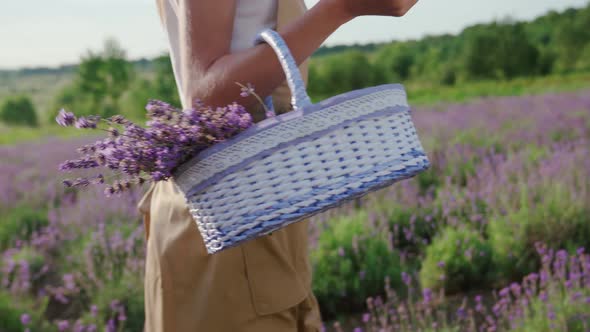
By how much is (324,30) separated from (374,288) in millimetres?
2746

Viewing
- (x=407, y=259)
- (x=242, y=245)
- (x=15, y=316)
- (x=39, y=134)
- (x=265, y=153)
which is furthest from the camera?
(x=39, y=134)

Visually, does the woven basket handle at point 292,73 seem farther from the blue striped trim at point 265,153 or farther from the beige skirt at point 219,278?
the beige skirt at point 219,278

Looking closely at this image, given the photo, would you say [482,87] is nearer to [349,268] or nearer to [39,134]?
[39,134]

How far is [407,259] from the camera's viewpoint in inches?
161

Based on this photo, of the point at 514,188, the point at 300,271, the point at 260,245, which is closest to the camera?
the point at 260,245

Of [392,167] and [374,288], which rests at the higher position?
[392,167]

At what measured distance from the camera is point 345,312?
3.57m

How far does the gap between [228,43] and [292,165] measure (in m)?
0.25

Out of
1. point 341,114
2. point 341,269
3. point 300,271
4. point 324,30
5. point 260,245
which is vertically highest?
point 324,30

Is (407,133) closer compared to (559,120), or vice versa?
(407,133)

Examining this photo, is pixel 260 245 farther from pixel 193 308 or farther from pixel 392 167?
pixel 392 167

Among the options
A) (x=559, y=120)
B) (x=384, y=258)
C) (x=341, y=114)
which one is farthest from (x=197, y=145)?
(x=559, y=120)

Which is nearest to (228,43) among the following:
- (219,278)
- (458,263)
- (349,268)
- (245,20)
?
(245,20)

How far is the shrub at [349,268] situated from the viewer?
138 inches
